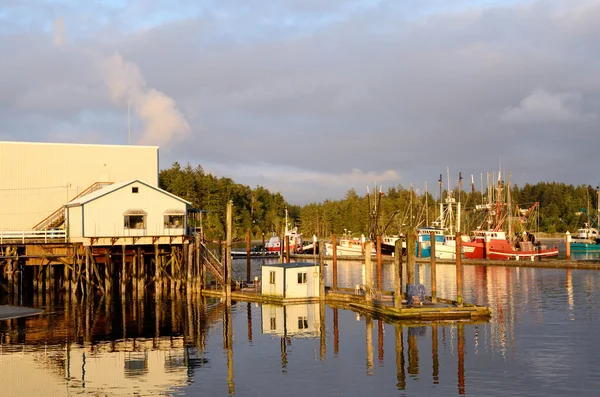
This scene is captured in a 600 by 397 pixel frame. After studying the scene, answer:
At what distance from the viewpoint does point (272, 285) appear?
58.1m

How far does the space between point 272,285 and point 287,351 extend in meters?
16.9

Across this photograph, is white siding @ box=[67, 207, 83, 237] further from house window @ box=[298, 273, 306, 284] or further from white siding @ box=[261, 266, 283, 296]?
house window @ box=[298, 273, 306, 284]

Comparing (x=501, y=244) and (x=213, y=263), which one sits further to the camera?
(x=501, y=244)

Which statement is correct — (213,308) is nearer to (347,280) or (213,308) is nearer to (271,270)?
(271,270)

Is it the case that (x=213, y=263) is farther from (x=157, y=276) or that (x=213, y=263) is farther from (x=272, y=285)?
(x=272, y=285)

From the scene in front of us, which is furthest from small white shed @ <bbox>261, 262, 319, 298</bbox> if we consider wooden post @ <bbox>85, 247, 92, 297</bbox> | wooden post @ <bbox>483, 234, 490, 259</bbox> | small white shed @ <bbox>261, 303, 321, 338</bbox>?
wooden post @ <bbox>483, 234, 490, 259</bbox>

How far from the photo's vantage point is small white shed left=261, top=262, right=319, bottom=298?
186 feet

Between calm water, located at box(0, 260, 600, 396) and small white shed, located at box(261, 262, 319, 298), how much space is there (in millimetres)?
1464

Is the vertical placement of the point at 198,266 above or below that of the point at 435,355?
above

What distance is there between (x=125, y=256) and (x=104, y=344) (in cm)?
2262

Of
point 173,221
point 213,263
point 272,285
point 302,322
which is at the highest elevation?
point 173,221

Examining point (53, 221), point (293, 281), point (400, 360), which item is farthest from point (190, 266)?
point (400, 360)

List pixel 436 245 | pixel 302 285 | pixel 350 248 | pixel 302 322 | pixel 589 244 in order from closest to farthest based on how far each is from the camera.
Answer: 1. pixel 302 322
2. pixel 302 285
3. pixel 436 245
4. pixel 350 248
5. pixel 589 244

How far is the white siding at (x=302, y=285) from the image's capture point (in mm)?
56750
